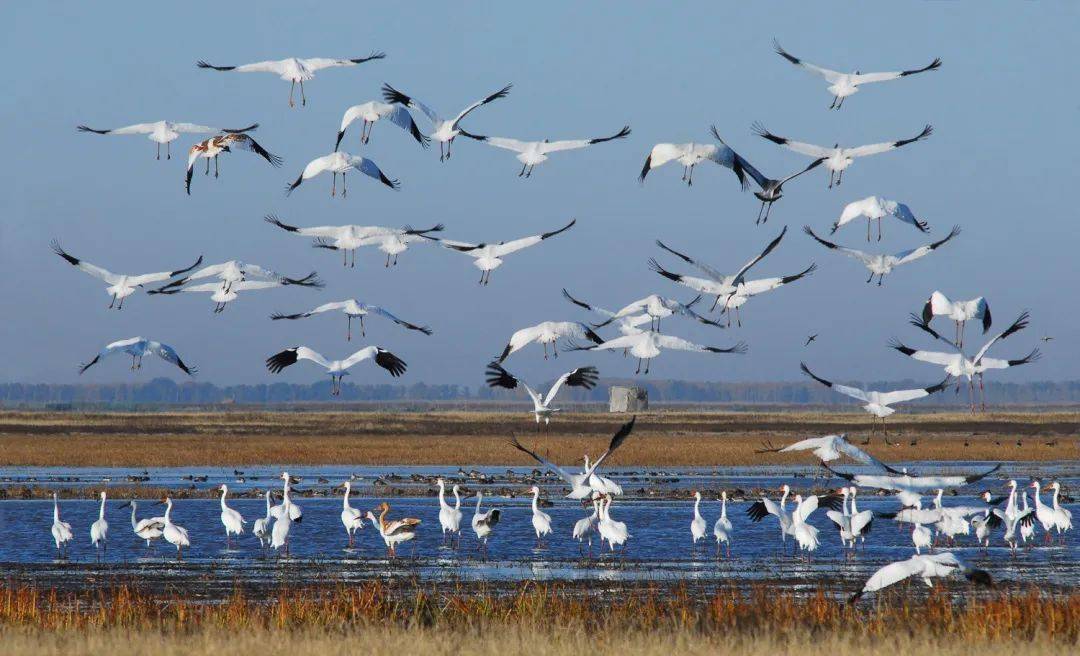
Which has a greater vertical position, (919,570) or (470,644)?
(919,570)

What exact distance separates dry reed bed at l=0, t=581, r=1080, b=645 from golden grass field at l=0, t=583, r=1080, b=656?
0.03m

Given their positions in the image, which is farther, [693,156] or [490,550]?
[490,550]

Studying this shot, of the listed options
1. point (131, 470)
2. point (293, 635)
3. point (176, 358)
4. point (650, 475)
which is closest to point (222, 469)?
point (131, 470)

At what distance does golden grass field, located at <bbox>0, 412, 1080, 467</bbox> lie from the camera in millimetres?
49188

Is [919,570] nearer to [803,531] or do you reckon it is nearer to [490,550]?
[803,531]

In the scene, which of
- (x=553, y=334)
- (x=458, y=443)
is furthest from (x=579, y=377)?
(x=458, y=443)

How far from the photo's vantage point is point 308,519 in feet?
97.6

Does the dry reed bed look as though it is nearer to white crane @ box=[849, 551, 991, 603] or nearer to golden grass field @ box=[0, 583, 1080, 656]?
golden grass field @ box=[0, 583, 1080, 656]

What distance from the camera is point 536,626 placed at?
47.3 feet

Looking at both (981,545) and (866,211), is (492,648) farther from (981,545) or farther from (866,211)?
(981,545)

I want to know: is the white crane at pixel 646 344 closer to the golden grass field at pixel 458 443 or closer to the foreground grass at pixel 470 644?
the foreground grass at pixel 470 644

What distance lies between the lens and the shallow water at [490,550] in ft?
70.7

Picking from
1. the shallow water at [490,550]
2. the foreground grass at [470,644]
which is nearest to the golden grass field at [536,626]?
the foreground grass at [470,644]

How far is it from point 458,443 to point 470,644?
156ft
